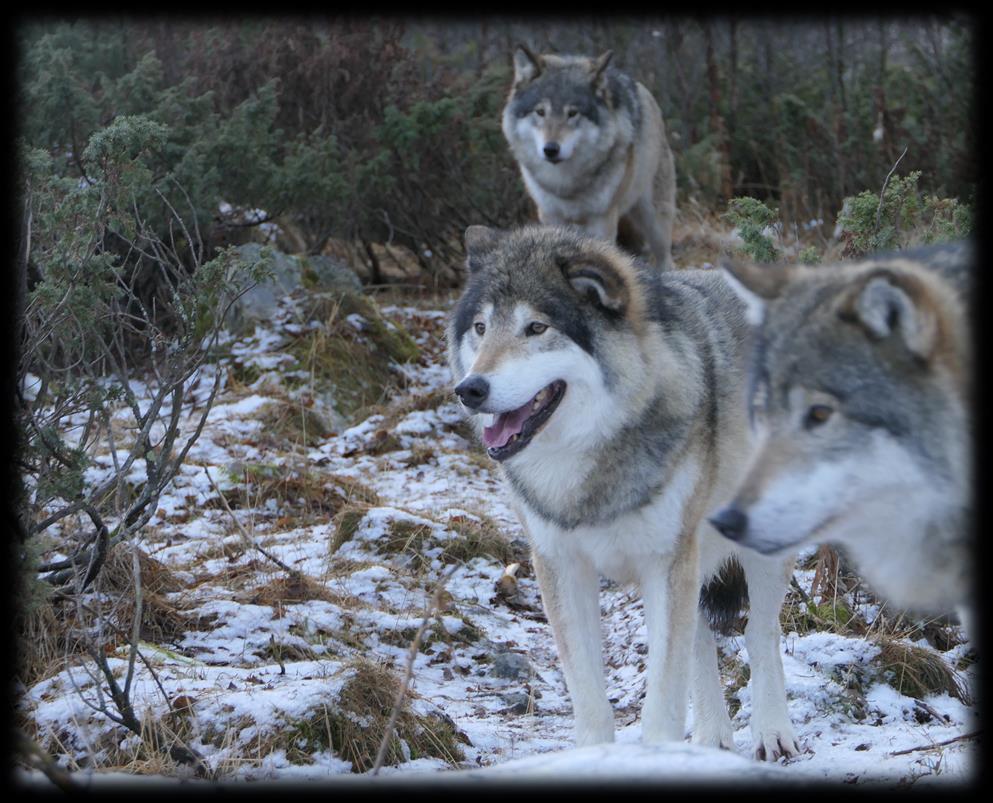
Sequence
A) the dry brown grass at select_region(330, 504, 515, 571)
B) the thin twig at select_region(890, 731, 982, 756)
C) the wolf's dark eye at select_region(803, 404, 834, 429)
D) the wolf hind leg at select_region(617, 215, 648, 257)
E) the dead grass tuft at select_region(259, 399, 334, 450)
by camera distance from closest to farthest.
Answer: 1. the wolf's dark eye at select_region(803, 404, 834, 429)
2. the thin twig at select_region(890, 731, 982, 756)
3. the dry brown grass at select_region(330, 504, 515, 571)
4. the dead grass tuft at select_region(259, 399, 334, 450)
5. the wolf hind leg at select_region(617, 215, 648, 257)

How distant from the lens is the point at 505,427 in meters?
3.55

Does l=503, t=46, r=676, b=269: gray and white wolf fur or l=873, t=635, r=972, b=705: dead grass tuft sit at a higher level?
l=503, t=46, r=676, b=269: gray and white wolf fur

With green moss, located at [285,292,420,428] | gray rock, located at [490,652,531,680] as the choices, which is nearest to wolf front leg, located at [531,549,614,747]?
gray rock, located at [490,652,531,680]

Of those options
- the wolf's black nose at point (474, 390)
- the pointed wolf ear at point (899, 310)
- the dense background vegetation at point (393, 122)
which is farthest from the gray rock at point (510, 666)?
the dense background vegetation at point (393, 122)

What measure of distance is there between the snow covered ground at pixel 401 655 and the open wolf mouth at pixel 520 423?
0.97 meters

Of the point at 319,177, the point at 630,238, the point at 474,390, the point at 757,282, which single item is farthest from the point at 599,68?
the point at 757,282

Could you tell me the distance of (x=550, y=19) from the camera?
44.8 feet

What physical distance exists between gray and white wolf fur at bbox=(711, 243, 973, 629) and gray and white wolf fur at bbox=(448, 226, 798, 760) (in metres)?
1.01

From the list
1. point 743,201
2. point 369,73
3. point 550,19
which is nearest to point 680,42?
point 550,19

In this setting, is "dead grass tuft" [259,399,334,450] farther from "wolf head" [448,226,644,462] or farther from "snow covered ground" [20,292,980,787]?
"wolf head" [448,226,644,462]

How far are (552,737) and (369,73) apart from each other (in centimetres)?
749

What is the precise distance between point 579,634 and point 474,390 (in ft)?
3.02

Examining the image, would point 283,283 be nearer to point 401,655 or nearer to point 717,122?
point 401,655

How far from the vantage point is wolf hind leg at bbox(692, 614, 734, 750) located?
13.6ft
